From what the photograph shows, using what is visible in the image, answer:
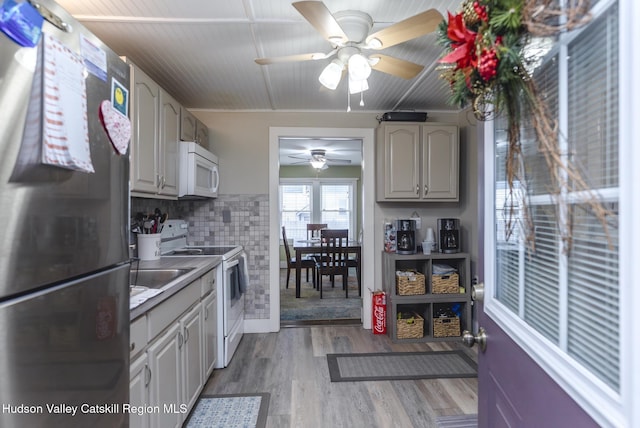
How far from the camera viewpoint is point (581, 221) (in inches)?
21.8

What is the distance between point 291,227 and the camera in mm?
6688

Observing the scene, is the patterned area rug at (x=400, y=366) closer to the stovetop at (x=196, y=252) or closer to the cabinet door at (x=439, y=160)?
the stovetop at (x=196, y=252)

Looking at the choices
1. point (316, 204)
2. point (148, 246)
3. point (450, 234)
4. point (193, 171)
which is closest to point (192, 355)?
point (148, 246)

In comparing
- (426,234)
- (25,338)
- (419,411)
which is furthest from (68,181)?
(426,234)

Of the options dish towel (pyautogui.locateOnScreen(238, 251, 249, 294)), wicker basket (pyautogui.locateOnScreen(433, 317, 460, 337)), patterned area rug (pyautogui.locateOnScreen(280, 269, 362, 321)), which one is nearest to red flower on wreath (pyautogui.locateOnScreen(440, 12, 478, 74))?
dish towel (pyautogui.locateOnScreen(238, 251, 249, 294))

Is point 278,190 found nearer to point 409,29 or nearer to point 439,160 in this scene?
point 439,160

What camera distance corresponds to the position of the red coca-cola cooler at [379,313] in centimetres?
311

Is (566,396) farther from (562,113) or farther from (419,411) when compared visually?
(419,411)

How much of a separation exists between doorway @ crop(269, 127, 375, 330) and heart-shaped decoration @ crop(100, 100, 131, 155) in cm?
220

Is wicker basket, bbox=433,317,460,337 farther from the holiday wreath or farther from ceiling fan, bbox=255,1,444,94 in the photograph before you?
the holiday wreath

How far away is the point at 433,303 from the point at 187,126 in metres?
2.80

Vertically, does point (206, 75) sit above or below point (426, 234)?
above
